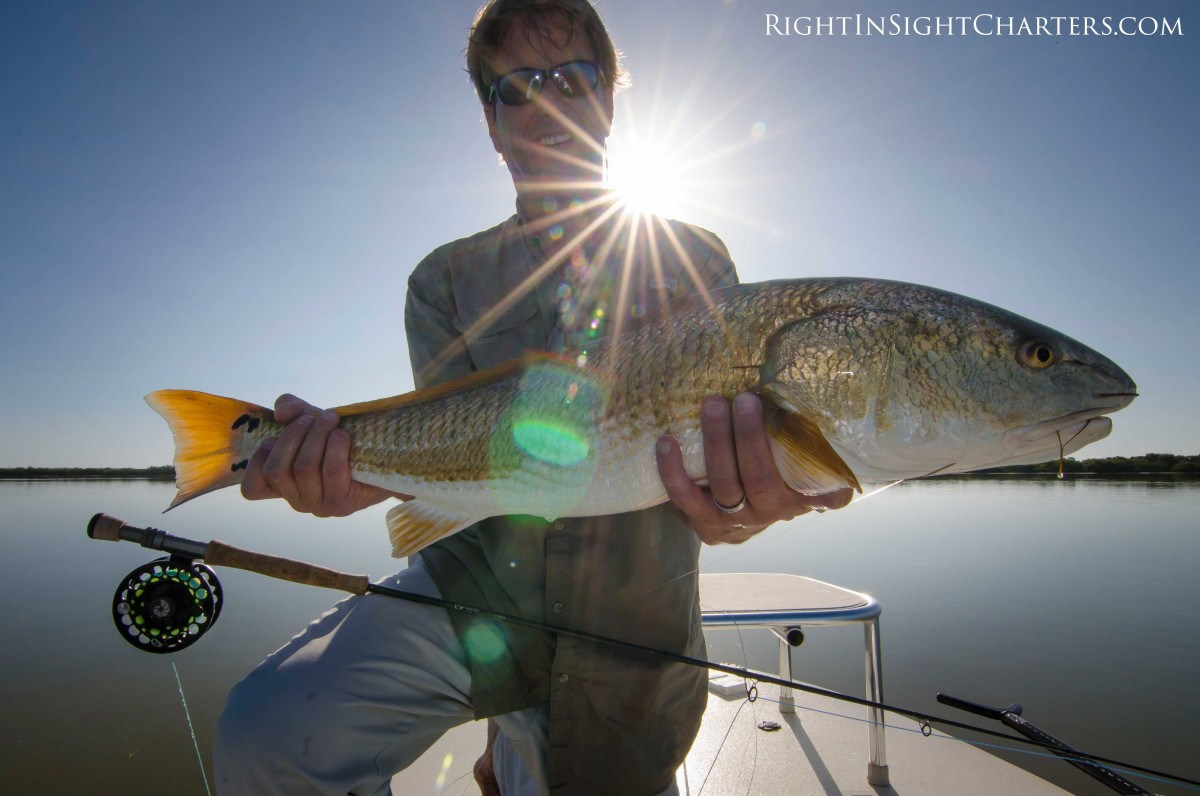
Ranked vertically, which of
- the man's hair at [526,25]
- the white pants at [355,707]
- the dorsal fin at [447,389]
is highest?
the man's hair at [526,25]

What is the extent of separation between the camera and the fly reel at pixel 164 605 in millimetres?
2850

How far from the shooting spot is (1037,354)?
2.02 m

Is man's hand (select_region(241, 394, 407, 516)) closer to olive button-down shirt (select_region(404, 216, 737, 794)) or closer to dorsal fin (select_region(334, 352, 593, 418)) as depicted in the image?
dorsal fin (select_region(334, 352, 593, 418))

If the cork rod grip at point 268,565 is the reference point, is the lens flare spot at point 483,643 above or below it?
below

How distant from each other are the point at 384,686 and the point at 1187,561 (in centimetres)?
2229

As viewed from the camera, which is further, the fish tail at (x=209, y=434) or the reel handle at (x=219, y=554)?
the reel handle at (x=219, y=554)

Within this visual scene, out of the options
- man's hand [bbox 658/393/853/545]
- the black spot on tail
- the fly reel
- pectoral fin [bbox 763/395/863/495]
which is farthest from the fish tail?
pectoral fin [bbox 763/395/863/495]

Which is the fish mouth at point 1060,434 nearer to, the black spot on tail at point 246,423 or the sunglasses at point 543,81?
the sunglasses at point 543,81

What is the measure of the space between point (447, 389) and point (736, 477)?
127cm

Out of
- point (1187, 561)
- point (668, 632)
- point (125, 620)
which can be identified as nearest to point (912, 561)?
point (1187, 561)

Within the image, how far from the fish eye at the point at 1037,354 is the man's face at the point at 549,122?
7.73 feet

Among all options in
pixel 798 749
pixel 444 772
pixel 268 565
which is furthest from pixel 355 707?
pixel 798 749

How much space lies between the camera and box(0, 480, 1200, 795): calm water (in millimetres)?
6926

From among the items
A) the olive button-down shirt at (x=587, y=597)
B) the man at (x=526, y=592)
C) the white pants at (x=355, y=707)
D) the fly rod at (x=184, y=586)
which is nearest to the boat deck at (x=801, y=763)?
the fly rod at (x=184, y=586)
